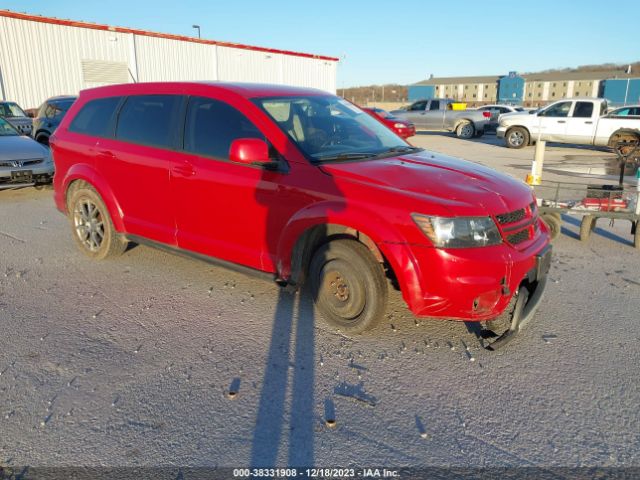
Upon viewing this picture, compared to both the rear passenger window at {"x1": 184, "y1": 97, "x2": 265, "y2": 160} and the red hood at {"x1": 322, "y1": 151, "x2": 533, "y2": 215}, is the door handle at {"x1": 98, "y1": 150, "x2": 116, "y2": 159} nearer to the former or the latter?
the rear passenger window at {"x1": 184, "y1": 97, "x2": 265, "y2": 160}

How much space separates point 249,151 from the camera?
3.58 metres

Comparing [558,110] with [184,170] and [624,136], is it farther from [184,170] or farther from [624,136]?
[184,170]

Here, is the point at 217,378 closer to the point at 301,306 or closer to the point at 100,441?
the point at 100,441

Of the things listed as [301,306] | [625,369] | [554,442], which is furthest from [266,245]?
[625,369]

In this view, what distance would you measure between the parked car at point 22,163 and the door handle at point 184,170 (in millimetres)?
5952

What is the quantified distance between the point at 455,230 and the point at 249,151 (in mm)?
1559

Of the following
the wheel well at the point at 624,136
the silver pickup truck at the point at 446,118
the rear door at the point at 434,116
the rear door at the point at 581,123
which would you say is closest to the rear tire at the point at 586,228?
the wheel well at the point at 624,136

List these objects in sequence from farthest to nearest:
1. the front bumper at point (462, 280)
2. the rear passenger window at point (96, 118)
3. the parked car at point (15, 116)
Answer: the parked car at point (15, 116) < the rear passenger window at point (96, 118) < the front bumper at point (462, 280)

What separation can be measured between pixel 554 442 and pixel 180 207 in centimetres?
332

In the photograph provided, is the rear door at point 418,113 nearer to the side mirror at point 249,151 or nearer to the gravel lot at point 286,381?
the gravel lot at point 286,381

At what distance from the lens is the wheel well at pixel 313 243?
3520 millimetres

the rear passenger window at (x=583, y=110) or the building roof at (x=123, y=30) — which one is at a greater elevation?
the building roof at (x=123, y=30)

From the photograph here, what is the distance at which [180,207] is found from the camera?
4348 millimetres

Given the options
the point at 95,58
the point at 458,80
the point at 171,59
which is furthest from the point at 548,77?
the point at 95,58
